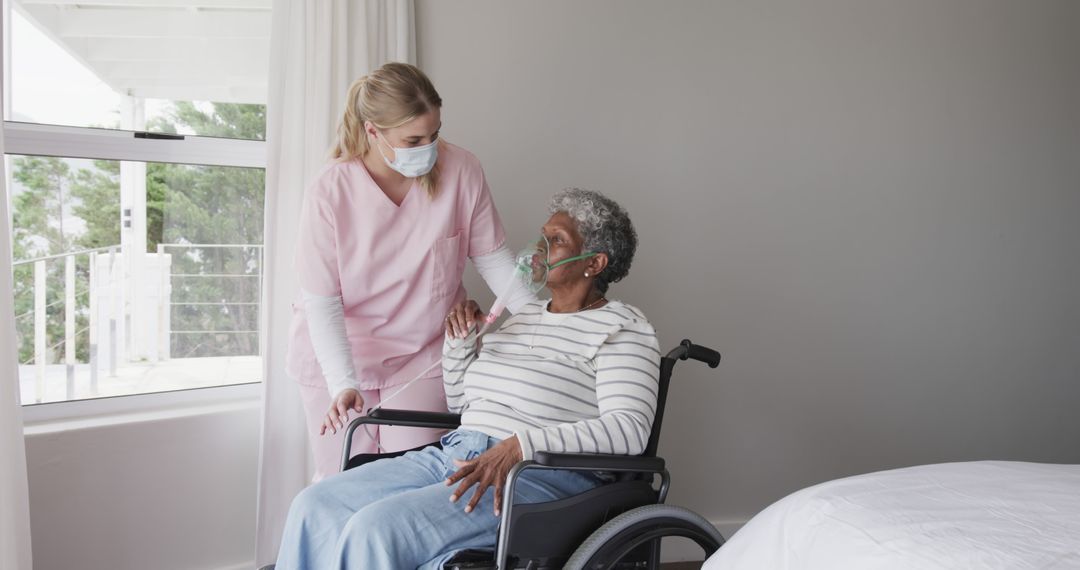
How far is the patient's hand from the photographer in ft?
5.12

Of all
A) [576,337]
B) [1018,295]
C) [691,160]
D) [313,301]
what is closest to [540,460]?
[576,337]

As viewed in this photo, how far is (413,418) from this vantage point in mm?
1914

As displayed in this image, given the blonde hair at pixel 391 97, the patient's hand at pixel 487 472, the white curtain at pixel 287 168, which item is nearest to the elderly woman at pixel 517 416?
the patient's hand at pixel 487 472

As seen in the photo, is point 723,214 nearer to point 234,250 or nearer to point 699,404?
point 699,404

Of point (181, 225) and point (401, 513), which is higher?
point (181, 225)

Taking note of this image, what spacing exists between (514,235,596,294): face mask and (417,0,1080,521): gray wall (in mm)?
722

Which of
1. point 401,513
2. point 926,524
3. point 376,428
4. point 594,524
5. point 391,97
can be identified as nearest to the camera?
point 926,524

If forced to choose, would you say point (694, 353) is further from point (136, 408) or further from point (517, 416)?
point (136, 408)

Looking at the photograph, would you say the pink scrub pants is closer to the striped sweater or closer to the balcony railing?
the striped sweater

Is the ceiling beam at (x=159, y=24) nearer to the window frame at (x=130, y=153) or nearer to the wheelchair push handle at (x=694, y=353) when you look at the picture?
the window frame at (x=130, y=153)

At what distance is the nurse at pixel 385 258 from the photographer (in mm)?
1919

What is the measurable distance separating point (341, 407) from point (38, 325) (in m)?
0.95

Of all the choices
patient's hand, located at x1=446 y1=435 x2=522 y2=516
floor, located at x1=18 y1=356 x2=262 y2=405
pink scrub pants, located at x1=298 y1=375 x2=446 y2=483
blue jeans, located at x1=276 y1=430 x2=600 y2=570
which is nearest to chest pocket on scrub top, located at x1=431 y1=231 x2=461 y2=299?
pink scrub pants, located at x1=298 y1=375 x2=446 y2=483

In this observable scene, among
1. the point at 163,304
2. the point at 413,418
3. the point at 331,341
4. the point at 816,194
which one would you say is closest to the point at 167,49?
the point at 163,304
